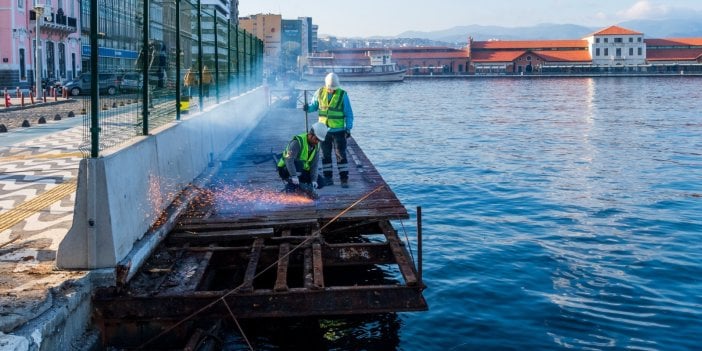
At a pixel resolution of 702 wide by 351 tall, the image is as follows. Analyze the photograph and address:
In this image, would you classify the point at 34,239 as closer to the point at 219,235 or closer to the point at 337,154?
the point at 219,235

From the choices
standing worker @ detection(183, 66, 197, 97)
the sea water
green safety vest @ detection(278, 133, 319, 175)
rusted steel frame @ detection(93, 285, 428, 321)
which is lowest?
the sea water

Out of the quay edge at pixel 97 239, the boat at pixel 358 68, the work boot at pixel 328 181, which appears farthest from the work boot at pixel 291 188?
the boat at pixel 358 68

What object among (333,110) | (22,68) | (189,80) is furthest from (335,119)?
(22,68)

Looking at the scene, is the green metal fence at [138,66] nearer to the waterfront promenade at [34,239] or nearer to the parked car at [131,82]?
the parked car at [131,82]

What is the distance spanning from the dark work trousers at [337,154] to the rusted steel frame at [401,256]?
2780mm

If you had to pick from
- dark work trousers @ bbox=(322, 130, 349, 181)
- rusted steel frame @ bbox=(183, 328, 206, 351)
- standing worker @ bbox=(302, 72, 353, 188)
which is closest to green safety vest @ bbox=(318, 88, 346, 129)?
standing worker @ bbox=(302, 72, 353, 188)

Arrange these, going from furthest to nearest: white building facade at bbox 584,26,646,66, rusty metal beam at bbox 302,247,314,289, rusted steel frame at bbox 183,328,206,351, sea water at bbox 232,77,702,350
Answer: white building facade at bbox 584,26,646,66 → sea water at bbox 232,77,702,350 → rusty metal beam at bbox 302,247,314,289 → rusted steel frame at bbox 183,328,206,351

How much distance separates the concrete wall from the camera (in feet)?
22.2

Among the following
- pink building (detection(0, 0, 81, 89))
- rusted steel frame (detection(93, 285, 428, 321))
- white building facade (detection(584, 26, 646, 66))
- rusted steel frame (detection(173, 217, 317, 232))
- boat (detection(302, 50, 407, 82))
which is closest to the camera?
rusted steel frame (detection(93, 285, 428, 321))

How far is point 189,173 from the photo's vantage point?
11.9 metres

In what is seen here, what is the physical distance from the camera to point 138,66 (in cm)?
920

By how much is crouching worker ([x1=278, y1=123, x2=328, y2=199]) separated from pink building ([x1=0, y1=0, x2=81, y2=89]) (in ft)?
114

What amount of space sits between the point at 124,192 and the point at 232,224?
2071 millimetres

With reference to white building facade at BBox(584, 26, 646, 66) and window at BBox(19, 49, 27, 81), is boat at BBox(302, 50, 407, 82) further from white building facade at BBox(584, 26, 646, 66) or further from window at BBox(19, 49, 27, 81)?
window at BBox(19, 49, 27, 81)
